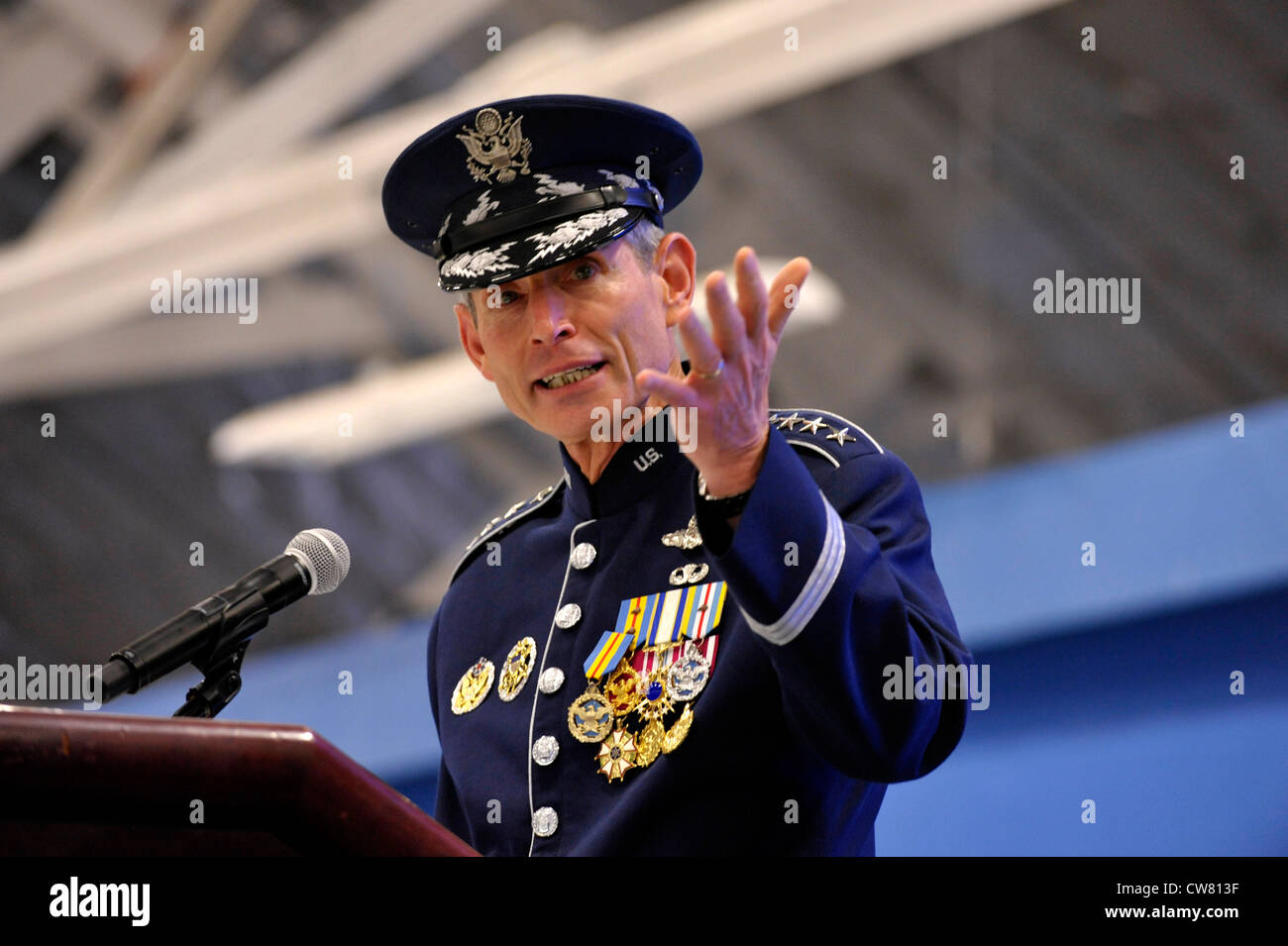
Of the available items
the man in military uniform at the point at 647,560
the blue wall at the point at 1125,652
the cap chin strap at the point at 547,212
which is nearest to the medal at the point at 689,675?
the man in military uniform at the point at 647,560

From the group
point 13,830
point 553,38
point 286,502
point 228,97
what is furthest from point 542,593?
point 286,502

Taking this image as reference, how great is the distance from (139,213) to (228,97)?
1.25 meters

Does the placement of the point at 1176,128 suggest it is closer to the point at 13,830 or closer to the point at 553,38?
the point at 553,38

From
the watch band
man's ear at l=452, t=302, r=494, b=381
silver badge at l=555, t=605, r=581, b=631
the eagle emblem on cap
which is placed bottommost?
silver badge at l=555, t=605, r=581, b=631

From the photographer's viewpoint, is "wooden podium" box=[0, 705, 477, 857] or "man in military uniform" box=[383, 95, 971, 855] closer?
"wooden podium" box=[0, 705, 477, 857]

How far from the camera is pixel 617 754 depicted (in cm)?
148

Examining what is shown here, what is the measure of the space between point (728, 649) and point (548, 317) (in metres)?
0.38

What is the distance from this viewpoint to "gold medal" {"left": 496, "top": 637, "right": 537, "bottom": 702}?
5.40 feet

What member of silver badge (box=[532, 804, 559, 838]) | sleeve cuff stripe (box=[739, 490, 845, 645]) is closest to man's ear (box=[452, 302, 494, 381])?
silver badge (box=[532, 804, 559, 838])

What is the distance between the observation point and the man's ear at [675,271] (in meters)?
1.68

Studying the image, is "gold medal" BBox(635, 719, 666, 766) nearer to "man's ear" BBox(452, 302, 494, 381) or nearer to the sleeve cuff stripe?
the sleeve cuff stripe

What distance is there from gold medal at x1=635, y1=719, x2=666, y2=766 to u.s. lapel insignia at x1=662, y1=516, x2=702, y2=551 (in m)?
0.20

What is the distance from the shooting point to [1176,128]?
18.0 ft
